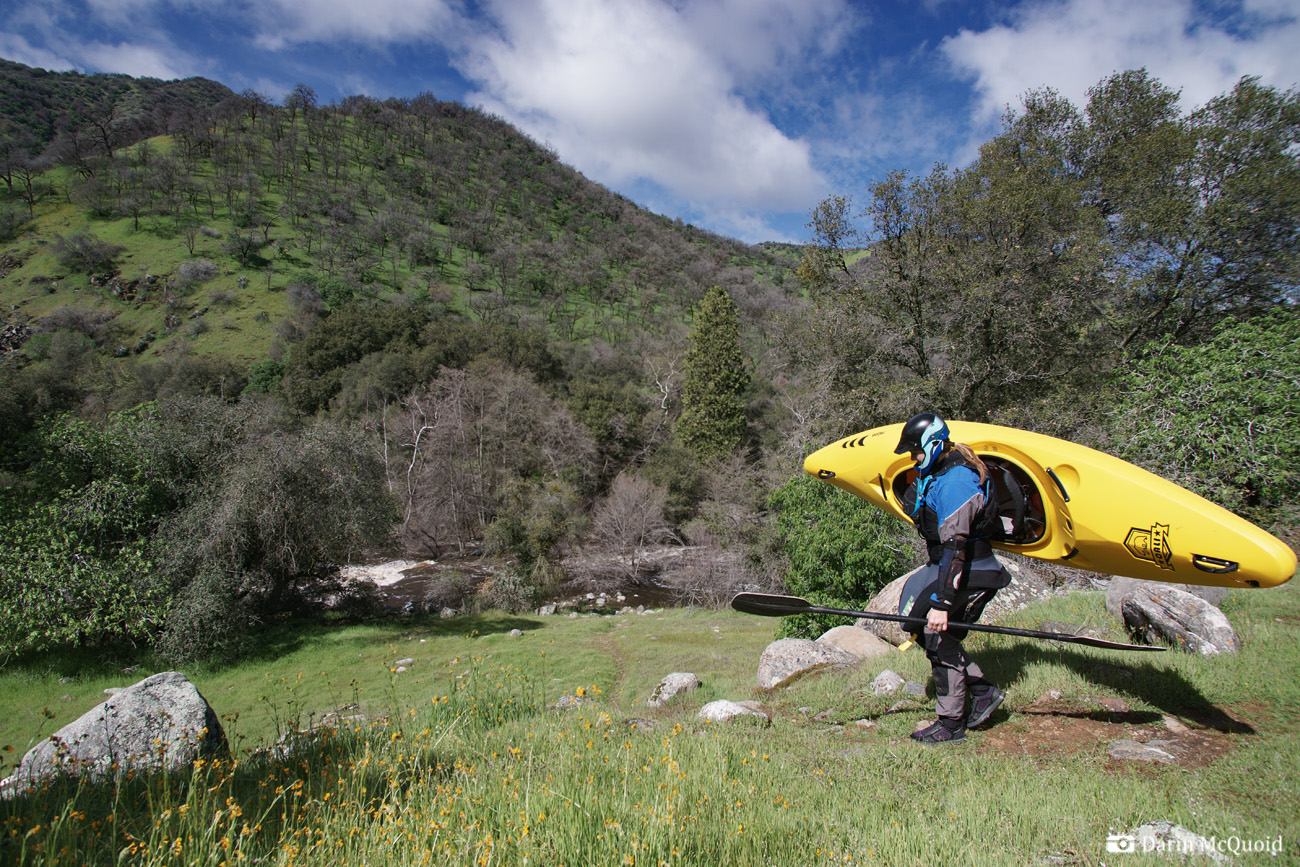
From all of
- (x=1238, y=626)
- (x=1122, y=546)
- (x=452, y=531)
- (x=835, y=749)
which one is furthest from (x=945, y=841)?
(x=452, y=531)

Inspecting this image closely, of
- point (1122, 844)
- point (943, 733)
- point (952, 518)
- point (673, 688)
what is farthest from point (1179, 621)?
point (673, 688)

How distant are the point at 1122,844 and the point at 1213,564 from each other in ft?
9.19

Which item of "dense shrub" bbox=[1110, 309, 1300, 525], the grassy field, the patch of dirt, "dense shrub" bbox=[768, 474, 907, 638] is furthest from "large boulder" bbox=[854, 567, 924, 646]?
"dense shrub" bbox=[1110, 309, 1300, 525]

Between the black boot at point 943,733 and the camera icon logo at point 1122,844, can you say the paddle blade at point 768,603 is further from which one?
the camera icon logo at point 1122,844

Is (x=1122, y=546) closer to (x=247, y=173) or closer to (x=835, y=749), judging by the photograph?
(x=835, y=749)

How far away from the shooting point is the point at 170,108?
323 ft

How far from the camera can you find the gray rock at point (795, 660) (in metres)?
7.60

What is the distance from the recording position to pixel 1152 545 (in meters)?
4.73

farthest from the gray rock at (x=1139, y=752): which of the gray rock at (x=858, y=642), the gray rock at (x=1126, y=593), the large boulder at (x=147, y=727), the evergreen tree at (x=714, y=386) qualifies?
Answer: the evergreen tree at (x=714, y=386)

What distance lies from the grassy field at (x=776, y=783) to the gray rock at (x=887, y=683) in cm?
→ 16

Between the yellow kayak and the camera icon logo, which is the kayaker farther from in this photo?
the camera icon logo

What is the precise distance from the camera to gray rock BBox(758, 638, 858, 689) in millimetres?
7601

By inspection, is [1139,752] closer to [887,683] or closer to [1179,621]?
[887,683]

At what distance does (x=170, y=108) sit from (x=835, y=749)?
14048cm
